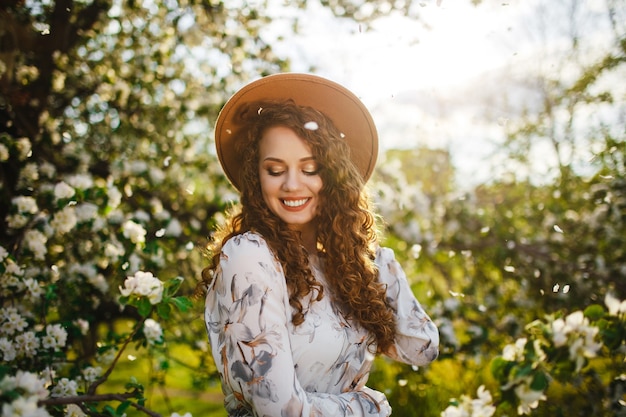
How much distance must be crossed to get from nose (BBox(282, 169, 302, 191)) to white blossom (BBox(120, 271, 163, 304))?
0.57 meters

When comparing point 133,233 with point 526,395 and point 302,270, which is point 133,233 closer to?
point 302,270

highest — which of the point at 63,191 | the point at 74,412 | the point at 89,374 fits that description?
the point at 63,191

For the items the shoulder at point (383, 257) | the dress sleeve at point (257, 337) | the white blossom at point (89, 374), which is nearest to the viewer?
the dress sleeve at point (257, 337)

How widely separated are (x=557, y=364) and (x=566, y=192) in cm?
327

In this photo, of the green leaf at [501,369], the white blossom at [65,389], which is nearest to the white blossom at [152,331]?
the white blossom at [65,389]

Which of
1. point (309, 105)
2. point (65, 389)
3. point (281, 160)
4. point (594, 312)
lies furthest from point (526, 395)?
point (65, 389)

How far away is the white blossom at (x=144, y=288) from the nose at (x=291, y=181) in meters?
0.57

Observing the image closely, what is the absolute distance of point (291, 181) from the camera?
1.68 metres

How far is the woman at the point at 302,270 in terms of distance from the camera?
1.35 meters

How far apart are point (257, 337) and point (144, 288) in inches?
24.3

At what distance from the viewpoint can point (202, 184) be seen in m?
4.65

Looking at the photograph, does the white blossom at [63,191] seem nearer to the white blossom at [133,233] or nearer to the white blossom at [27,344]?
the white blossom at [133,233]

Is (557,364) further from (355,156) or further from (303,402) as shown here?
(355,156)

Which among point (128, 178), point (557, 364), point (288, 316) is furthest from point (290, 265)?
point (128, 178)
